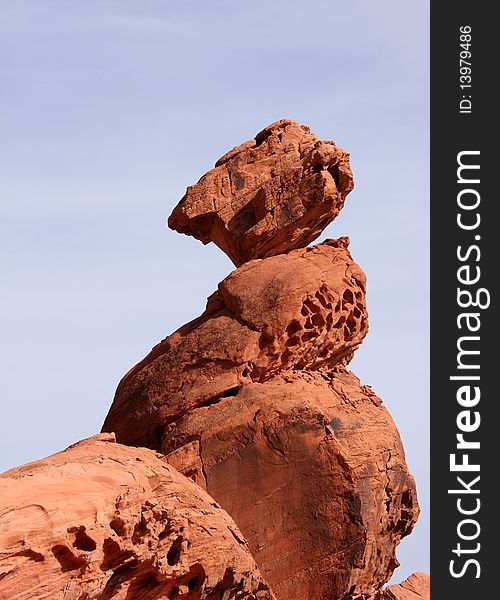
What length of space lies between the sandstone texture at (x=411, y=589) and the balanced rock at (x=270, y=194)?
265 inches

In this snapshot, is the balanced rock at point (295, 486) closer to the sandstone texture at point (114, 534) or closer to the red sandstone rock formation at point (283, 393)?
the red sandstone rock formation at point (283, 393)

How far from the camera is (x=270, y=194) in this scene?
17.4m

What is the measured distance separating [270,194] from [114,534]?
5.72 metres

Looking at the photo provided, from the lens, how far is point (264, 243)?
17.4 meters

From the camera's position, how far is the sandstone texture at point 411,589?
21797 mm

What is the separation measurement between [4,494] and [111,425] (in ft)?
14.5

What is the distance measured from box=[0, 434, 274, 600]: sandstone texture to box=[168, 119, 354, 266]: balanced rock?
3493mm

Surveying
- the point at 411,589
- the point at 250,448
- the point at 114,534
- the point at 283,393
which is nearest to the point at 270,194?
the point at 283,393

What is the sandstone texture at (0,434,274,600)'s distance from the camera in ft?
40.5

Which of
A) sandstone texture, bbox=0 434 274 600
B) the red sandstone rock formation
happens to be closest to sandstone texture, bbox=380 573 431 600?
the red sandstone rock formation

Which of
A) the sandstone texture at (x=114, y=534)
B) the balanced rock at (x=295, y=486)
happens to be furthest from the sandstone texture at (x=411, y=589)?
the sandstone texture at (x=114, y=534)

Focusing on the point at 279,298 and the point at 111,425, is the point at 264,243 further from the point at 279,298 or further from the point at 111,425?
the point at 111,425

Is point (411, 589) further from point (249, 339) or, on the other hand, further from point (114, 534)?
point (114, 534)

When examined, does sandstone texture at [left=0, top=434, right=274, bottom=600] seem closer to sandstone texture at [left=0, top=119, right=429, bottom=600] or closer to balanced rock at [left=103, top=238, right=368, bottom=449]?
sandstone texture at [left=0, top=119, right=429, bottom=600]
